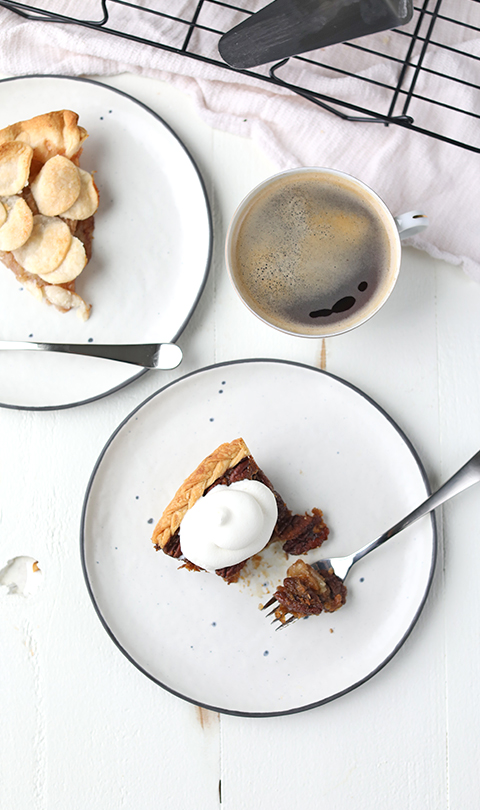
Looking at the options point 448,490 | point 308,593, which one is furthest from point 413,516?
point 308,593

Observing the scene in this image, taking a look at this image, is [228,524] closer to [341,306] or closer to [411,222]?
[341,306]

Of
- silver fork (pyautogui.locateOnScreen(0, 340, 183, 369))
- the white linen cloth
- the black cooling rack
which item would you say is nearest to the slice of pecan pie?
silver fork (pyautogui.locateOnScreen(0, 340, 183, 369))

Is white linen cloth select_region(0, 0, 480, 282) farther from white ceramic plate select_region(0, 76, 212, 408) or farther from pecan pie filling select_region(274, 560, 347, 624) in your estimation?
pecan pie filling select_region(274, 560, 347, 624)

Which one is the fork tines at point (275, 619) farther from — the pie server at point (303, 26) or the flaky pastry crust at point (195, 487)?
the pie server at point (303, 26)

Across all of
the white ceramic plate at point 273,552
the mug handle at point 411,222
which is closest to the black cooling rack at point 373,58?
the mug handle at point 411,222

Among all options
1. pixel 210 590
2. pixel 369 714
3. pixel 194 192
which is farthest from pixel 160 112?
pixel 369 714

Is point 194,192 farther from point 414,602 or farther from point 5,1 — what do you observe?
point 414,602
